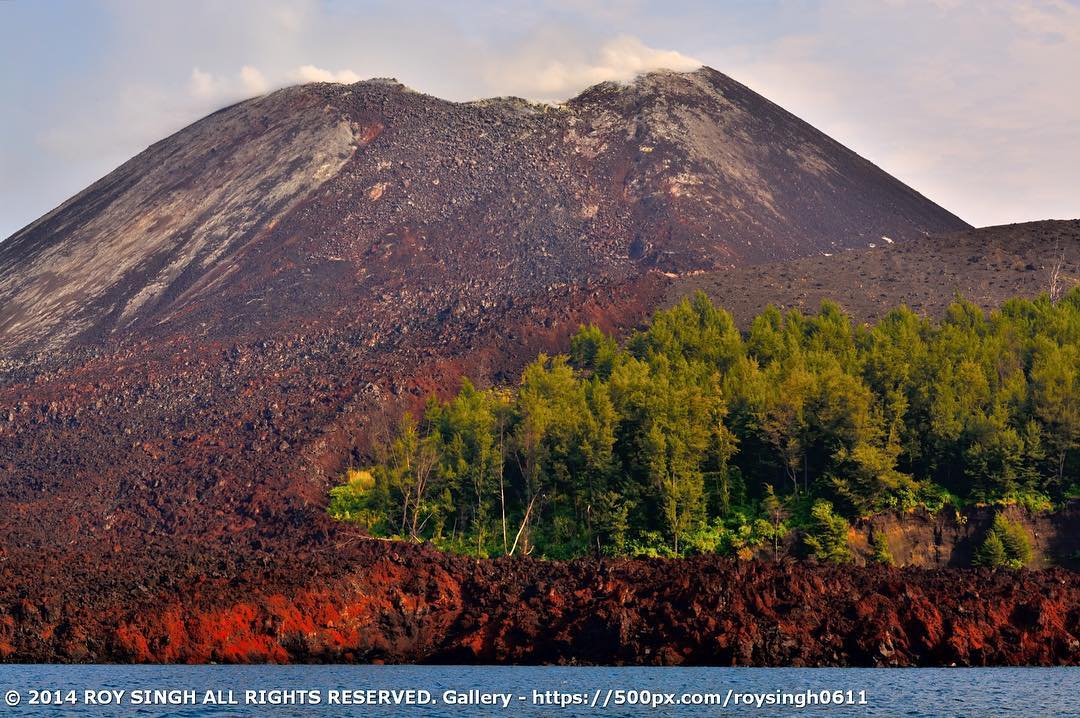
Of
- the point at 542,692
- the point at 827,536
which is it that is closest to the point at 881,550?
the point at 827,536

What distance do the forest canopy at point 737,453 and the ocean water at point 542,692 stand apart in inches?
1159

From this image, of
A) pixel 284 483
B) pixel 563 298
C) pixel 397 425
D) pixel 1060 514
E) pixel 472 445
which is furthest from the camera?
pixel 563 298

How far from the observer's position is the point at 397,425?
129 m

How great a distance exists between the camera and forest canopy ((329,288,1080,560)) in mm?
90875

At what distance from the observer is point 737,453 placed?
98.2m

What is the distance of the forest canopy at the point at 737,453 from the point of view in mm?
90875

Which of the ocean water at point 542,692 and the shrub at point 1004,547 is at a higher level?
the shrub at point 1004,547

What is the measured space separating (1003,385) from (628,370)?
91.8 ft

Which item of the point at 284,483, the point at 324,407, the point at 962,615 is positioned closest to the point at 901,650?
the point at 962,615

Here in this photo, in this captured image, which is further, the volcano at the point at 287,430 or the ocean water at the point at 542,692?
the volcano at the point at 287,430

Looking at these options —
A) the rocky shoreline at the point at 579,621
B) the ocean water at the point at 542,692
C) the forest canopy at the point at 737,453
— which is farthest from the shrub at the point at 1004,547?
the ocean water at the point at 542,692

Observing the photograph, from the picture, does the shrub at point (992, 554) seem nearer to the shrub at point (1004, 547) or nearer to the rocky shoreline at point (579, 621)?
the shrub at point (1004, 547)

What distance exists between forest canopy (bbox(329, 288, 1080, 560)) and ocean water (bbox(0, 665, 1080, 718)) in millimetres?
29449

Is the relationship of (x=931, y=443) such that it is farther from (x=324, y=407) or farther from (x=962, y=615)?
(x=324, y=407)
